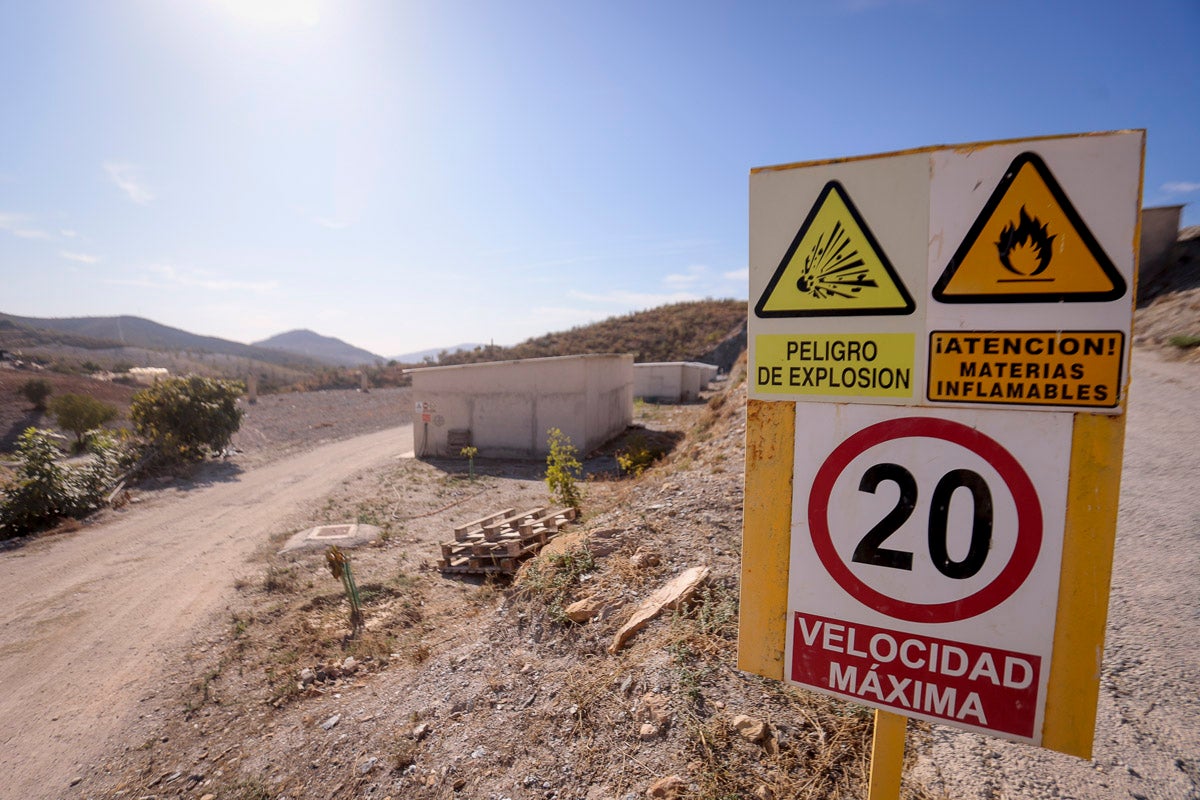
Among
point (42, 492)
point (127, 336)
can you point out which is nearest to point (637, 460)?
point (42, 492)

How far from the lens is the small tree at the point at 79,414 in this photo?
63.3 ft

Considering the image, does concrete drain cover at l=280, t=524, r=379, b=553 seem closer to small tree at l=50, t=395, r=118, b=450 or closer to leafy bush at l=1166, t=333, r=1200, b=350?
small tree at l=50, t=395, r=118, b=450

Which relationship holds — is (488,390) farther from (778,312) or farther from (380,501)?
(778,312)

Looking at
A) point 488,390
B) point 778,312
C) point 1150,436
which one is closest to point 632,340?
point 488,390

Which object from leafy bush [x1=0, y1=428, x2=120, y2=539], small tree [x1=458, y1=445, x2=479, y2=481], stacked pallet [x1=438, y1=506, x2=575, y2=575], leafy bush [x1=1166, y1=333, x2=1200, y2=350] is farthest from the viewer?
small tree [x1=458, y1=445, x2=479, y2=481]

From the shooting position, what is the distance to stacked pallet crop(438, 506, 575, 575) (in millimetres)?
7582

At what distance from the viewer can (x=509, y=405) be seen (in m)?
17.4

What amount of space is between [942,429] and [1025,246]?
489 mm

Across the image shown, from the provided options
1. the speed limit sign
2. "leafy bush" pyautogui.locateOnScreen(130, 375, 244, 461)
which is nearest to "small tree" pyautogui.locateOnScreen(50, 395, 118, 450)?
"leafy bush" pyautogui.locateOnScreen(130, 375, 244, 461)

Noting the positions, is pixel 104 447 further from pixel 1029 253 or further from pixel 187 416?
pixel 1029 253

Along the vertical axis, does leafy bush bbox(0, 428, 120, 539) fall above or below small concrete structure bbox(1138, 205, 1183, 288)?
below

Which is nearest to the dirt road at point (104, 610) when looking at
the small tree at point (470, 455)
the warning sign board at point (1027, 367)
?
the small tree at point (470, 455)

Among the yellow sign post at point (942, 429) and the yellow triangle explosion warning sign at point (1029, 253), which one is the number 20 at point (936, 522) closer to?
the yellow sign post at point (942, 429)

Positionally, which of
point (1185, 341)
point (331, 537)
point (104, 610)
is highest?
point (1185, 341)
